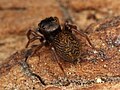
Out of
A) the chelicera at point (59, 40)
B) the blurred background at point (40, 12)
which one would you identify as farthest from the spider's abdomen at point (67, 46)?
the blurred background at point (40, 12)

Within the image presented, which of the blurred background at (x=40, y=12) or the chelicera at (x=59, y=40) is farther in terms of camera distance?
the blurred background at (x=40, y=12)

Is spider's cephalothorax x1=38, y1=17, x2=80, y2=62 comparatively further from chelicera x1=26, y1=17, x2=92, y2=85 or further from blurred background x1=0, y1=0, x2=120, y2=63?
blurred background x1=0, y1=0, x2=120, y2=63

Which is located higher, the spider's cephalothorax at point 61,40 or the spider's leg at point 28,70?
the spider's cephalothorax at point 61,40

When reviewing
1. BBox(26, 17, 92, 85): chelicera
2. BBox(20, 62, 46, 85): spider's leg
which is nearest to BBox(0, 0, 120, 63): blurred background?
BBox(26, 17, 92, 85): chelicera

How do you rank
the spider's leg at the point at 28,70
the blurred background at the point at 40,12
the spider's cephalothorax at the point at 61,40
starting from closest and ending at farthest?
the spider's leg at the point at 28,70 < the spider's cephalothorax at the point at 61,40 < the blurred background at the point at 40,12

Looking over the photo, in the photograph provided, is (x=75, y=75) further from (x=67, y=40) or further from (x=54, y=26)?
(x=54, y=26)

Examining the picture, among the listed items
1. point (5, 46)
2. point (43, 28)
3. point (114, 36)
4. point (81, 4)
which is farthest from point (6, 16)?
point (114, 36)

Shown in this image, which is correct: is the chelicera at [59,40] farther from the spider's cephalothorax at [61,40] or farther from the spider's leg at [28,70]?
the spider's leg at [28,70]
